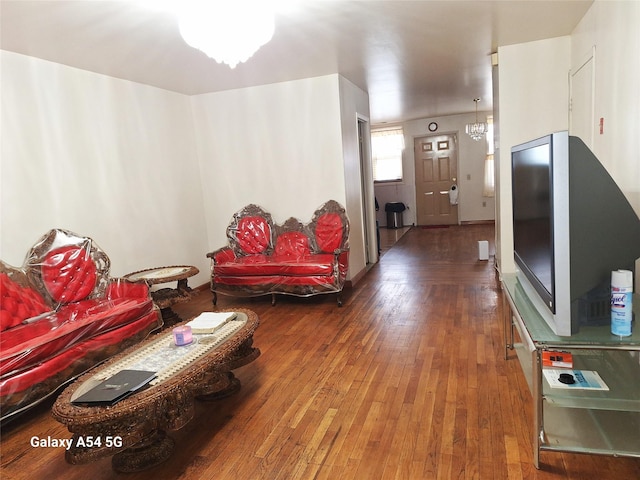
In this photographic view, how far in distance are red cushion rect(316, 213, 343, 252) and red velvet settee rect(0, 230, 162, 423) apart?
194 centimetres

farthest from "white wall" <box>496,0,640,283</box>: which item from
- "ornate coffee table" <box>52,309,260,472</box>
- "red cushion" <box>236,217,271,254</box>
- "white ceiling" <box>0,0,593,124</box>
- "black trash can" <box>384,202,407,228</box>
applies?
"black trash can" <box>384,202,407,228</box>

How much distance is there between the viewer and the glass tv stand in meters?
1.65

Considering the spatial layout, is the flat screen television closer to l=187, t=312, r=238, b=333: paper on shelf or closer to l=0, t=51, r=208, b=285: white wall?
l=187, t=312, r=238, b=333: paper on shelf

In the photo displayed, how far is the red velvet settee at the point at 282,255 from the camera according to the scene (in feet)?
13.7

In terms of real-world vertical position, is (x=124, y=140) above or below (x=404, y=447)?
above

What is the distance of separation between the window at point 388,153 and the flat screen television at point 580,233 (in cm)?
818

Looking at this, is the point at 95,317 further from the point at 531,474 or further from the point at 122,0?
the point at 531,474

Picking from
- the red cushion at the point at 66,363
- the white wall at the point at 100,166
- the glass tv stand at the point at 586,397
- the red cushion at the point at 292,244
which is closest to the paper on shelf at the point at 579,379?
the glass tv stand at the point at 586,397

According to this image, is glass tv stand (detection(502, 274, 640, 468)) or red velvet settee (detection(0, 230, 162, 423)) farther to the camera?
red velvet settee (detection(0, 230, 162, 423))

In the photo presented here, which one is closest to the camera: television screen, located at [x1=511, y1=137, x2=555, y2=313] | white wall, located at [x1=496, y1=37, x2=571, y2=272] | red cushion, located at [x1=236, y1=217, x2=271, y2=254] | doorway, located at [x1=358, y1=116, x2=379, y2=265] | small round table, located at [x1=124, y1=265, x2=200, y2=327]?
television screen, located at [x1=511, y1=137, x2=555, y2=313]

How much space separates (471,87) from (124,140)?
478 centimetres

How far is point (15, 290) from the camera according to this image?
2959mm

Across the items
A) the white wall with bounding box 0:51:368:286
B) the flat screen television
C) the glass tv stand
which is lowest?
the glass tv stand

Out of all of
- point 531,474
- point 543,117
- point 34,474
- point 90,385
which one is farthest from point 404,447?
point 543,117
